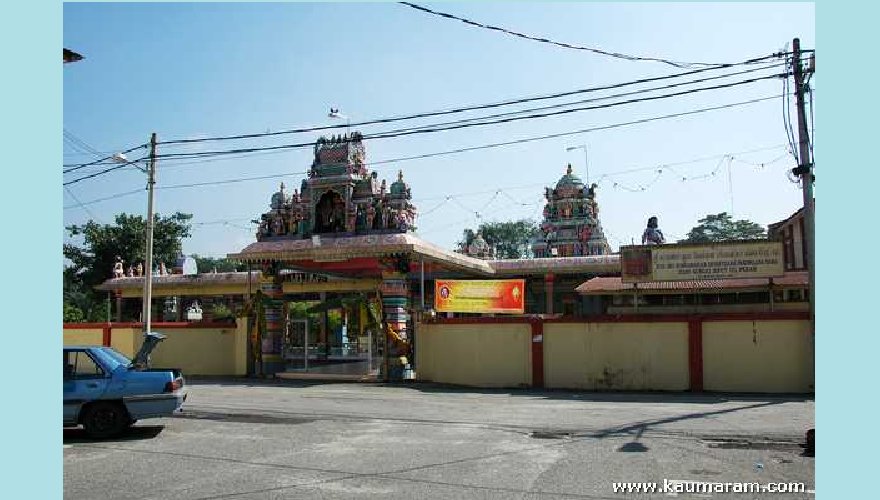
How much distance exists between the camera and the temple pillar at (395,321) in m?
23.1

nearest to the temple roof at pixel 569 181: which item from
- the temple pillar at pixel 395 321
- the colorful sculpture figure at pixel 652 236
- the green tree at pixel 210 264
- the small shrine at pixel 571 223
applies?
the small shrine at pixel 571 223

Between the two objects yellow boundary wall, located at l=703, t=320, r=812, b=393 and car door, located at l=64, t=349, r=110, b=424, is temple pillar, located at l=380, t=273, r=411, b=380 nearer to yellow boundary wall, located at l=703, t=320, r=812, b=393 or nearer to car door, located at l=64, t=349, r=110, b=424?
yellow boundary wall, located at l=703, t=320, r=812, b=393

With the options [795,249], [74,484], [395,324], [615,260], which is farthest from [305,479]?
[795,249]

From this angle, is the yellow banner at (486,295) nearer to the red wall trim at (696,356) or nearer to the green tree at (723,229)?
the red wall trim at (696,356)

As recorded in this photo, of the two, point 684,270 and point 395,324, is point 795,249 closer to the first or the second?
point 684,270

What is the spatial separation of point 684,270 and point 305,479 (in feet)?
49.9

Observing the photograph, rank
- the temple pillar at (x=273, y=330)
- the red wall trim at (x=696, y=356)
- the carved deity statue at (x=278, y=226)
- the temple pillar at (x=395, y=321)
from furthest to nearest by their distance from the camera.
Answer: the carved deity statue at (x=278, y=226)
the temple pillar at (x=273, y=330)
the temple pillar at (x=395, y=321)
the red wall trim at (x=696, y=356)

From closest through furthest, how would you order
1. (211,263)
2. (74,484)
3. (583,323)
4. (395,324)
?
1. (74,484)
2. (583,323)
3. (395,324)
4. (211,263)

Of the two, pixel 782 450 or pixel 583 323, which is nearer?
pixel 782 450

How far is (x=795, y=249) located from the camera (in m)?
30.9

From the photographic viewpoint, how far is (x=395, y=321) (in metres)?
23.6

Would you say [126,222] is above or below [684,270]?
above

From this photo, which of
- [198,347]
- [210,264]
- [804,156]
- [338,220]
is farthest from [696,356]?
[210,264]

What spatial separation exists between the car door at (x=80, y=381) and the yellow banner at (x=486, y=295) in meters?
13.3
